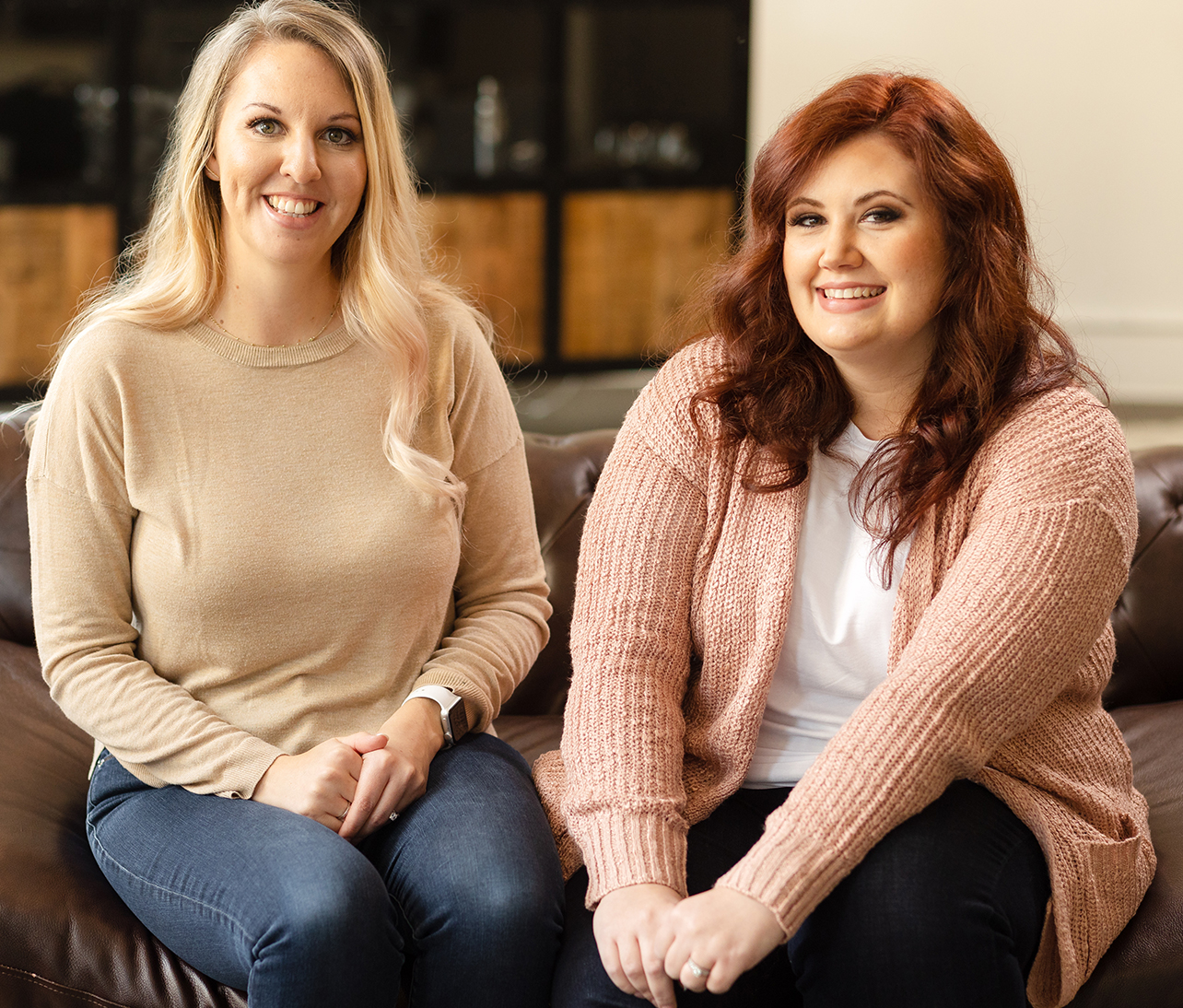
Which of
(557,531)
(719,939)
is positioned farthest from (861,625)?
(557,531)

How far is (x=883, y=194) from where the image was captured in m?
1.33

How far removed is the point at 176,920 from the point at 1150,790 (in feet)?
3.99

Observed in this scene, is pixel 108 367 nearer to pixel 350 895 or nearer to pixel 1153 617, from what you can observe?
pixel 350 895

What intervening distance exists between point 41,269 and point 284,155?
2324 mm

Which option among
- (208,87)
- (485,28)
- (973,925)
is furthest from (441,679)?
(485,28)

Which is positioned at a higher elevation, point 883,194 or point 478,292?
point 883,194

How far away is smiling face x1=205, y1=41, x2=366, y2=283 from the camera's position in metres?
1.48

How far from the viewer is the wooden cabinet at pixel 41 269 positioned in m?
3.46

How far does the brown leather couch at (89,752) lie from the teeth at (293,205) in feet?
2.25

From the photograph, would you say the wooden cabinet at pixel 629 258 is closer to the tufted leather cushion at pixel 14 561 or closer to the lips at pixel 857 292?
the tufted leather cushion at pixel 14 561

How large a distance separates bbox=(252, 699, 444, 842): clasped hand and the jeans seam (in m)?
0.12

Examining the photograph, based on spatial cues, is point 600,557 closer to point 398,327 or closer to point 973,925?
point 398,327

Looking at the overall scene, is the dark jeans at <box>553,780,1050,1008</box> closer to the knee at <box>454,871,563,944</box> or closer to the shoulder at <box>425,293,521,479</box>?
the knee at <box>454,871,563,944</box>

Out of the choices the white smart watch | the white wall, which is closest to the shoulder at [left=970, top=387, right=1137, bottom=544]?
the white smart watch
